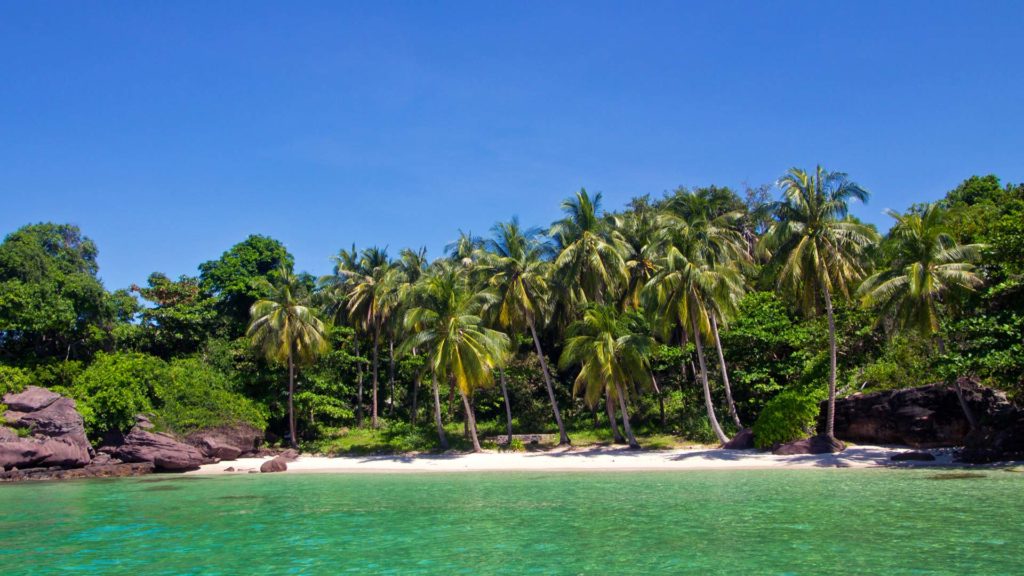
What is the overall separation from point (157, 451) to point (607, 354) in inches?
891

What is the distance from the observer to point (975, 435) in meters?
22.7

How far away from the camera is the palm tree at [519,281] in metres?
35.1

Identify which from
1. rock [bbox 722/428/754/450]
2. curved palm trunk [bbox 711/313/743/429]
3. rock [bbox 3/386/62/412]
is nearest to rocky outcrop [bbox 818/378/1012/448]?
rock [bbox 722/428/754/450]

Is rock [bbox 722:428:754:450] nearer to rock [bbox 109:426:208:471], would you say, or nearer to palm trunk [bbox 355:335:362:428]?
palm trunk [bbox 355:335:362:428]

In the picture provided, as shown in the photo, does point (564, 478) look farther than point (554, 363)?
No

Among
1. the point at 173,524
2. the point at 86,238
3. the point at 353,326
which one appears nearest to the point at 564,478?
the point at 173,524

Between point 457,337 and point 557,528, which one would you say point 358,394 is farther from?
point 557,528

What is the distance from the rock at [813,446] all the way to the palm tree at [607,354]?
774 cm

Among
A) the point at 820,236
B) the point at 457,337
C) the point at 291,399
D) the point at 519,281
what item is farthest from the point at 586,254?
the point at 291,399

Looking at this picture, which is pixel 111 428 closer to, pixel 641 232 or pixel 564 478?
pixel 564 478

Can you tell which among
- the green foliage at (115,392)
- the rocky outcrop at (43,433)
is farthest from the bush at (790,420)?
the rocky outcrop at (43,433)

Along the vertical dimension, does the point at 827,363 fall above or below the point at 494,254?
below

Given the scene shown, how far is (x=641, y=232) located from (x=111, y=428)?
31.2 metres

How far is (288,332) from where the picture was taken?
3666 cm
